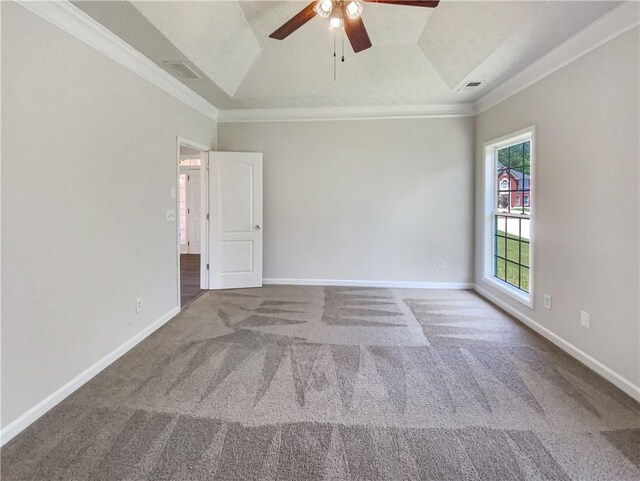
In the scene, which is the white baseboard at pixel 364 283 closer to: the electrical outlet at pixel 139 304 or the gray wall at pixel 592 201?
the gray wall at pixel 592 201

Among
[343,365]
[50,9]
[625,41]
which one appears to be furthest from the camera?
[343,365]

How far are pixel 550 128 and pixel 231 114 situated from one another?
13.4 ft

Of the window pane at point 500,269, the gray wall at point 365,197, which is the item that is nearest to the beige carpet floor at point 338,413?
the window pane at point 500,269

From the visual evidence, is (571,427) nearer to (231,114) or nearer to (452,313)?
(452,313)

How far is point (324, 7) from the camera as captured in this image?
6.48ft

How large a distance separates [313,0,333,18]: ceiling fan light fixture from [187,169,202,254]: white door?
21.6 feet

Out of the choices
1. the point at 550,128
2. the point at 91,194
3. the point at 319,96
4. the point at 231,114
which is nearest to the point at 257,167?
the point at 231,114

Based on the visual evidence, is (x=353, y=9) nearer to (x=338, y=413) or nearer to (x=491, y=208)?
(x=338, y=413)

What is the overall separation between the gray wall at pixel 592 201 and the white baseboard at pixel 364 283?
148cm

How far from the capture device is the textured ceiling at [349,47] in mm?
2416

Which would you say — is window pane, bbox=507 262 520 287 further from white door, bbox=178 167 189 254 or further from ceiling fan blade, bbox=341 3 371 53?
white door, bbox=178 167 189 254

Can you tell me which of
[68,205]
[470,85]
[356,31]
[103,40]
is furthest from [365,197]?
[68,205]

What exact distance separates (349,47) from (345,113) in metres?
1.43

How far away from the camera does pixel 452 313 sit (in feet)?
12.2
